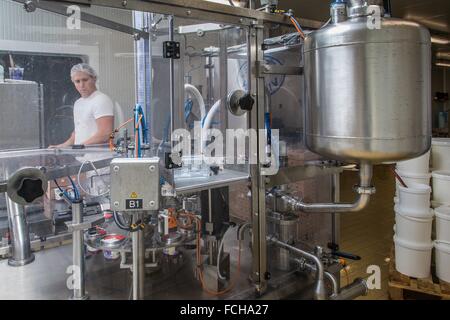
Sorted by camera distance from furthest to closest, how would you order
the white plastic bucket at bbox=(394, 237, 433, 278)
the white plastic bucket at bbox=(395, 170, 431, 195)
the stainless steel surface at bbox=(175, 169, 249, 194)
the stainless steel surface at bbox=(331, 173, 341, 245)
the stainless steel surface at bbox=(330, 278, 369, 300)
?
1. the white plastic bucket at bbox=(395, 170, 431, 195)
2. the white plastic bucket at bbox=(394, 237, 433, 278)
3. the stainless steel surface at bbox=(331, 173, 341, 245)
4. the stainless steel surface at bbox=(330, 278, 369, 300)
5. the stainless steel surface at bbox=(175, 169, 249, 194)

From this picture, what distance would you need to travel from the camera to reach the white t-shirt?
4.19 feet

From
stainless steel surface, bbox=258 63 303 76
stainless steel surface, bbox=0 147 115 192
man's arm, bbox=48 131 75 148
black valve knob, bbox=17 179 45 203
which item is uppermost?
stainless steel surface, bbox=258 63 303 76

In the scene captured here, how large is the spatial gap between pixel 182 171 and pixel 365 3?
851 millimetres

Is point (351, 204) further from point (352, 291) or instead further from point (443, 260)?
point (443, 260)

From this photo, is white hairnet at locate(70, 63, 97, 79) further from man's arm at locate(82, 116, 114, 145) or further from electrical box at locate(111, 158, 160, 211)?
electrical box at locate(111, 158, 160, 211)

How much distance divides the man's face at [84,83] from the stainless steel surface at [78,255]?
0.41 meters

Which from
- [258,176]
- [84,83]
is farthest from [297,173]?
[84,83]

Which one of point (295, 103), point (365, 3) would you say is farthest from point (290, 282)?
point (365, 3)

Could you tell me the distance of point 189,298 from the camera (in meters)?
1.29

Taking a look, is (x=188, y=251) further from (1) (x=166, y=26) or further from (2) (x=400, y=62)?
(2) (x=400, y=62)

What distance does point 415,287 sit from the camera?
6.59 ft

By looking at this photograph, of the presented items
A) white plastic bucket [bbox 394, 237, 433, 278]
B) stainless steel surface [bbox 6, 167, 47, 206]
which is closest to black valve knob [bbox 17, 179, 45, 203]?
stainless steel surface [bbox 6, 167, 47, 206]

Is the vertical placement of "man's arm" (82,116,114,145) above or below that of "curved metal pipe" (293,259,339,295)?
above
